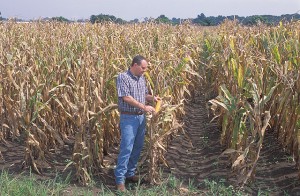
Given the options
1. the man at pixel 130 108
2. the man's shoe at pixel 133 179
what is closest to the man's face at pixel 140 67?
the man at pixel 130 108

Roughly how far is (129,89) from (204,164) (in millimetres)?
1691

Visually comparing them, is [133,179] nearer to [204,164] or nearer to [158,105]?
[158,105]

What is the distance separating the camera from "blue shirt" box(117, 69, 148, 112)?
4.46 metres

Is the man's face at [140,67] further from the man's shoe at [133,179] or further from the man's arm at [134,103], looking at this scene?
the man's shoe at [133,179]

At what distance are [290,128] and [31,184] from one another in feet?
10.6

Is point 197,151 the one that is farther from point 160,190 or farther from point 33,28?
point 33,28

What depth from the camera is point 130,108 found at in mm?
4555

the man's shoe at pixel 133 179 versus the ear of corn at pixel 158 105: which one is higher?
the ear of corn at pixel 158 105

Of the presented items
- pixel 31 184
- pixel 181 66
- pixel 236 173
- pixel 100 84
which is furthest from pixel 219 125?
pixel 31 184

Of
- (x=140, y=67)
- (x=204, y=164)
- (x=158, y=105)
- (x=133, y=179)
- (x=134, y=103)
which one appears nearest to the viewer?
(x=134, y=103)

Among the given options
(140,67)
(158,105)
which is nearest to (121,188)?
(158,105)

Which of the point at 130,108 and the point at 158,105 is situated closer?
the point at 130,108

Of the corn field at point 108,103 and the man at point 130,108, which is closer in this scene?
the man at point 130,108

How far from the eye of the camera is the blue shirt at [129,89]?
446 cm
